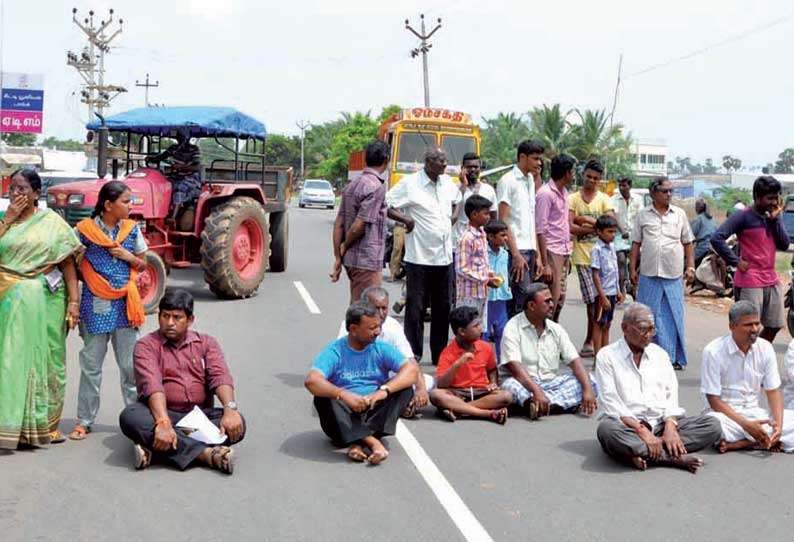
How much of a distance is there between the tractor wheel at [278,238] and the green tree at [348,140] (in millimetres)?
45174

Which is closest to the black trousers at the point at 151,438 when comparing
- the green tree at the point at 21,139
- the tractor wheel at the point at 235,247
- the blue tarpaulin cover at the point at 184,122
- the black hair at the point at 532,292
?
the black hair at the point at 532,292

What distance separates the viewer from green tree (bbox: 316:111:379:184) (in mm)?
64188

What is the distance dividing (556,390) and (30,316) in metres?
3.62

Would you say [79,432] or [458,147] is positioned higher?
[458,147]

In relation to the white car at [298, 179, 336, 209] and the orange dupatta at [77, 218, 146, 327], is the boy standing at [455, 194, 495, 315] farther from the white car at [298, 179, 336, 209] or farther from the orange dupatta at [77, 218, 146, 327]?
the white car at [298, 179, 336, 209]

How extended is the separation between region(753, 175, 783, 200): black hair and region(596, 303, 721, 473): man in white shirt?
97.6 inches

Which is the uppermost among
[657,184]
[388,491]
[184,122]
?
[184,122]

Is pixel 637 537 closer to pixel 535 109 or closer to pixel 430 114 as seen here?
pixel 430 114

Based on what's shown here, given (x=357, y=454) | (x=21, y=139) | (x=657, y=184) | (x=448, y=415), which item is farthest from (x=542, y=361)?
(x=21, y=139)

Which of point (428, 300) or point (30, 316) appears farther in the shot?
point (428, 300)

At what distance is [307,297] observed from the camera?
13875mm

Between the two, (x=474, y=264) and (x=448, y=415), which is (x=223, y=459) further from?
(x=474, y=264)

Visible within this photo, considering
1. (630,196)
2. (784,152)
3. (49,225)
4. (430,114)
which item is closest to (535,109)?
(430,114)

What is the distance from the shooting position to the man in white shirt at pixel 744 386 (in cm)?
624
